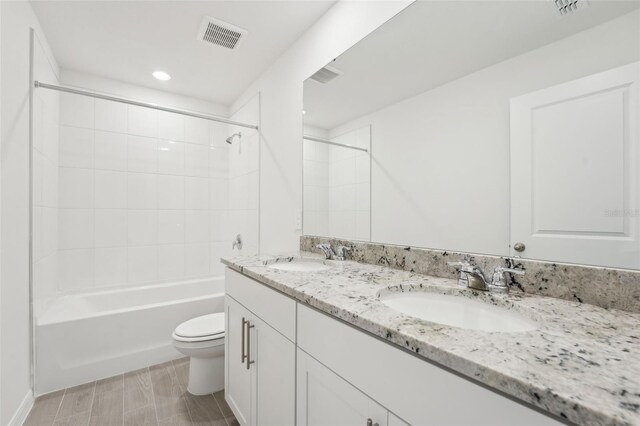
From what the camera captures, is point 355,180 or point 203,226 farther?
point 203,226

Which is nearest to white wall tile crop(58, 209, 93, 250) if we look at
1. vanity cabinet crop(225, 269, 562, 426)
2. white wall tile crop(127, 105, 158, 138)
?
white wall tile crop(127, 105, 158, 138)

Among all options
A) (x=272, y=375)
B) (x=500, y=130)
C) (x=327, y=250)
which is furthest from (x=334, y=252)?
(x=500, y=130)

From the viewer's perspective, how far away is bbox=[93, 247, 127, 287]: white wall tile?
8.25 ft

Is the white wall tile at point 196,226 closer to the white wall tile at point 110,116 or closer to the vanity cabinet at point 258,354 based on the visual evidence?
the white wall tile at point 110,116

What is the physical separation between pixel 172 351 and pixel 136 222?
1.29 m

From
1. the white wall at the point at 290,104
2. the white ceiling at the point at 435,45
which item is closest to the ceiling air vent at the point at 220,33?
the white wall at the point at 290,104

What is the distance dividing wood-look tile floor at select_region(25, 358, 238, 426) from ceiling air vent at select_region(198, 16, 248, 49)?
241 cm

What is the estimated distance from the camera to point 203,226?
3.10 meters

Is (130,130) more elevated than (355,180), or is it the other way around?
(130,130)

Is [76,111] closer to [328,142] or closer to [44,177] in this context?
[44,177]

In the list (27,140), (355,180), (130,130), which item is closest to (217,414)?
(355,180)

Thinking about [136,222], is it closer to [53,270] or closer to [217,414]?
[53,270]

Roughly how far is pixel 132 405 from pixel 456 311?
1945 mm

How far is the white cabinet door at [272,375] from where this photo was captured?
972 millimetres
